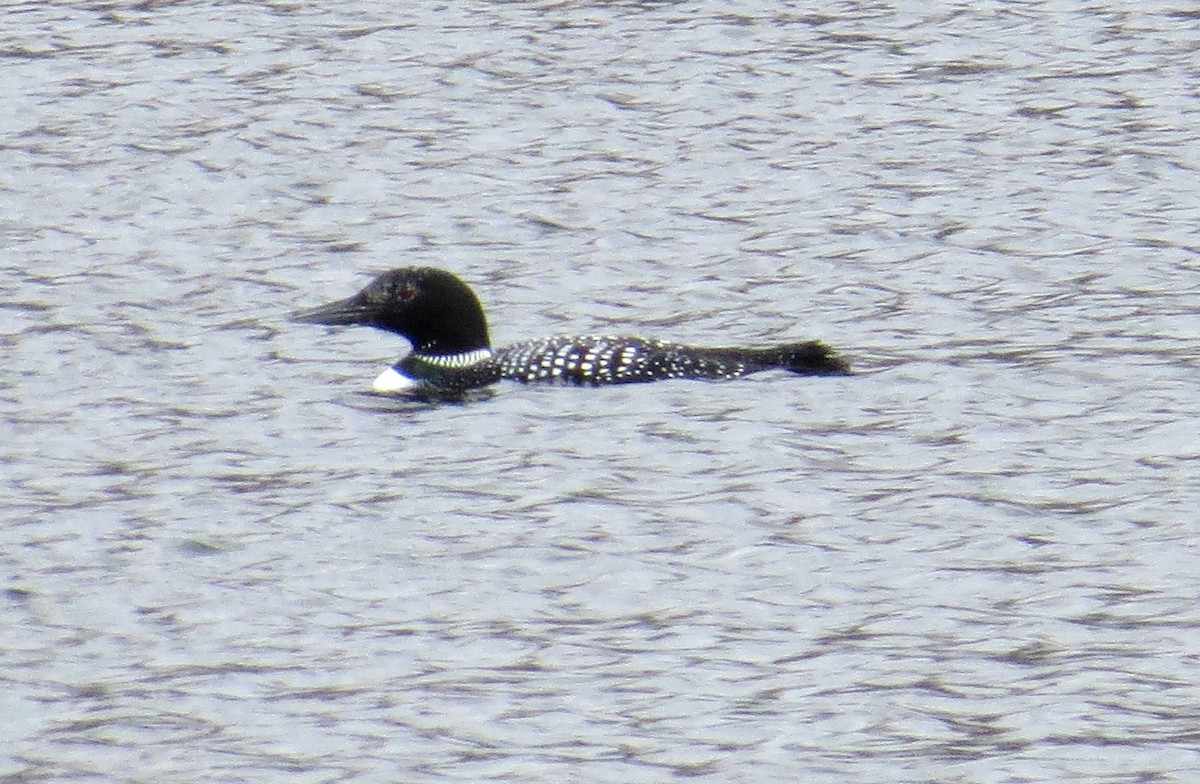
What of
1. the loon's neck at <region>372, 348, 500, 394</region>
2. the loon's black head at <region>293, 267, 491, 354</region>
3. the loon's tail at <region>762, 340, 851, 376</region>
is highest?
the loon's black head at <region>293, 267, 491, 354</region>

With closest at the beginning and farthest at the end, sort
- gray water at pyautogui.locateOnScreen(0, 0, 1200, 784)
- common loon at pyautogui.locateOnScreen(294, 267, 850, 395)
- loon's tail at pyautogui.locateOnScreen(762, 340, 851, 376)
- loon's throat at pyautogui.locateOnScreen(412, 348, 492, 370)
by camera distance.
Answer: gray water at pyautogui.locateOnScreen(0, 0, 1200, 784), loon's tail at pyautogui.locateOnScreen(762, 340, 851, 376), common loon at pyautogui.locateOnScreen(294, 267, 850, 395), loon's throat at pyautogui.locateOnScreen(412, 348, 492, 370)

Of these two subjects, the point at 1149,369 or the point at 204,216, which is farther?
the point at 204,216

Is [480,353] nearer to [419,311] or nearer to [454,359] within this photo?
[454,359]

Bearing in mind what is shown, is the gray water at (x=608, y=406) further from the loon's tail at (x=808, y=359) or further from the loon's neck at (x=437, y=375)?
the loon's neck at (x=437, y=375)

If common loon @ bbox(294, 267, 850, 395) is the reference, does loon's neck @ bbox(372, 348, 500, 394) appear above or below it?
below

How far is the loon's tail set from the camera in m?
11.1

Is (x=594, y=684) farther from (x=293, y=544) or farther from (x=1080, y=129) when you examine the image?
(x=1080, y=129)

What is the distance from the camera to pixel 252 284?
1323 cm

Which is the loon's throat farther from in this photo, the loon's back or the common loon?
the loon's back

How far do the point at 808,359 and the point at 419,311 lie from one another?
6.34ft

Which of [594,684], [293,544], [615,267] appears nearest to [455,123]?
[615,267]

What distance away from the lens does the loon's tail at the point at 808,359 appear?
1115 cm

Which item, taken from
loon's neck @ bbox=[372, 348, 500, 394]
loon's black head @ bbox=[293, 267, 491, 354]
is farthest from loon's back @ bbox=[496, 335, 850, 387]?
loon's black head @ bbox=[293, 267, 491, 354]

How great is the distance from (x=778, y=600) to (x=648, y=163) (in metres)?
7.33
